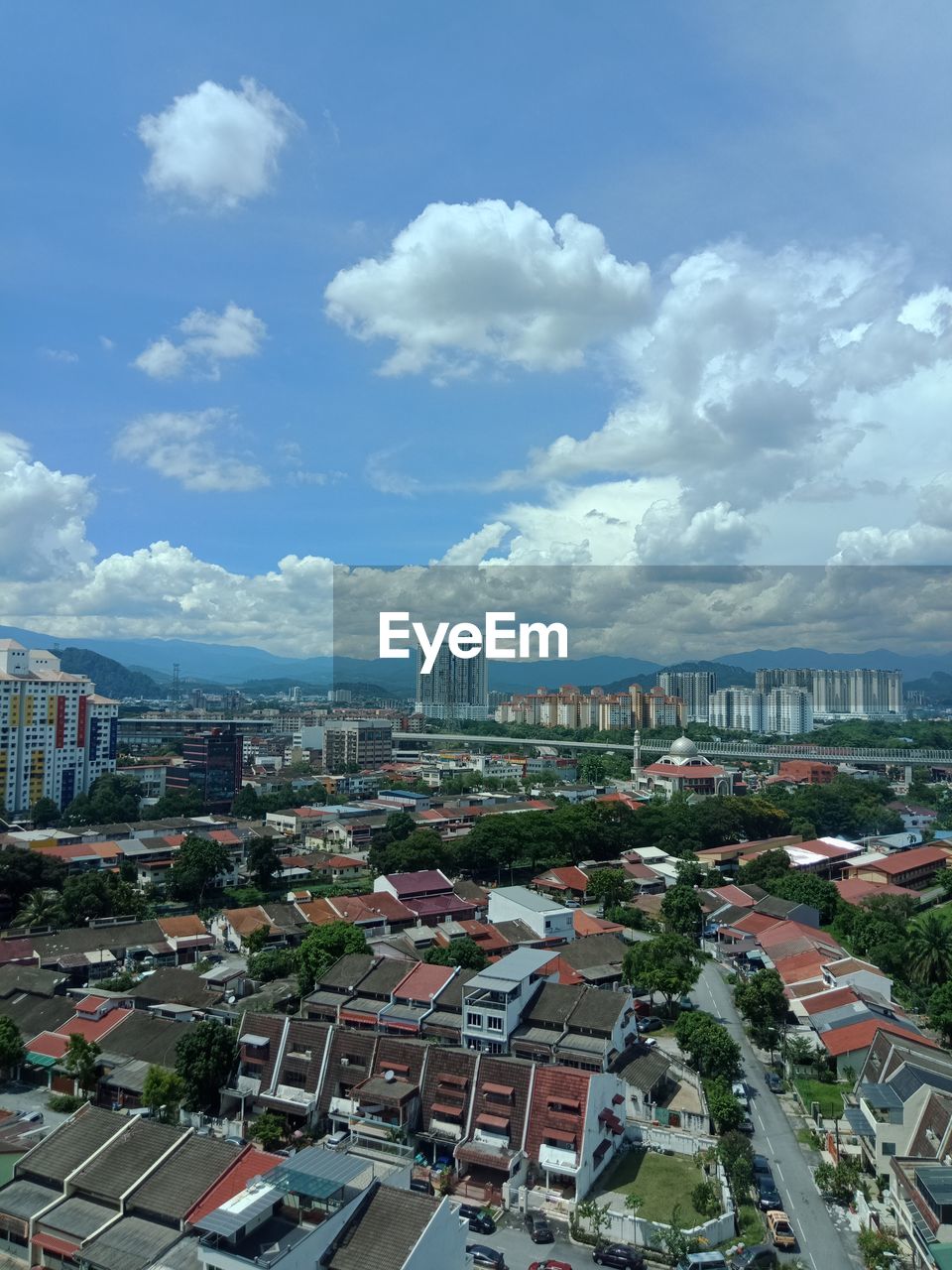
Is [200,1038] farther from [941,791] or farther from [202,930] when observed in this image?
[941,791]

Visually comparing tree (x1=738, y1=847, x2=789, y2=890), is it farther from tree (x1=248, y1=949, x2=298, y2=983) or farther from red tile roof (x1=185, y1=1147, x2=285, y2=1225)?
red tile roof (x1=185, y1=1147, x2=285, y2=1225)

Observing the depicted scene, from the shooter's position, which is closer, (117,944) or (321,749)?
(117,944)

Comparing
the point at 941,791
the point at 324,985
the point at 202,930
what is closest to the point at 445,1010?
the point at 324,985

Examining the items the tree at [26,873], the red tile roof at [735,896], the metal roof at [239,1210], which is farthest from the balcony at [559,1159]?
the tree at [26,873]

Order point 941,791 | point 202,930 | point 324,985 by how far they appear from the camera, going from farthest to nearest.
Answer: point 941,791
point 202,930
point 324,985

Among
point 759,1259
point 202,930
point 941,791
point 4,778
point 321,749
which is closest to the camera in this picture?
point 759,1259

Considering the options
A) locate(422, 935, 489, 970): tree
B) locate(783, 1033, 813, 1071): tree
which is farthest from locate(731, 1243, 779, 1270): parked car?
locate(422, 935, 489, 970): tree
